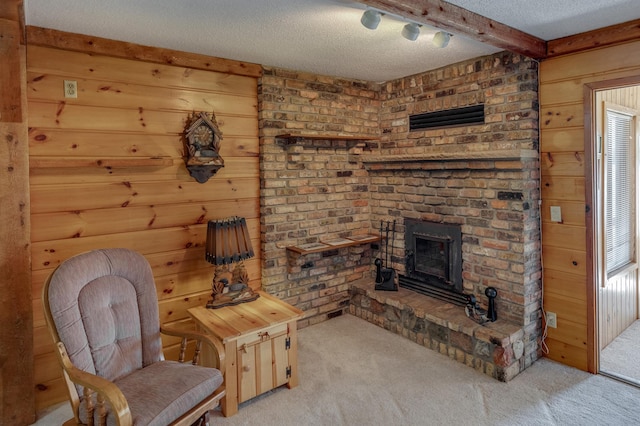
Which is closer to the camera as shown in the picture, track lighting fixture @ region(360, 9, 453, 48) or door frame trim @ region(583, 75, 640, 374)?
track lighting fixture @ region(360, 9, 453, 48)

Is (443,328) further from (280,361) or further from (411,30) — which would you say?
(411,30)

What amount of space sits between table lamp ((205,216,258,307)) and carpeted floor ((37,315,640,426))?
0.72 metres

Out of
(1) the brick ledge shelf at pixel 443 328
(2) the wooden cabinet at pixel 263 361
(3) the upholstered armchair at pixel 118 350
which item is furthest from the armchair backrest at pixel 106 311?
(1) the brick ledge shelf at pixel 443 328

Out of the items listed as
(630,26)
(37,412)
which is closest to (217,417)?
(37,412)

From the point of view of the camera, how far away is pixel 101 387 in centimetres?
167

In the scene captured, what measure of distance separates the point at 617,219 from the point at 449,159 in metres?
1.57

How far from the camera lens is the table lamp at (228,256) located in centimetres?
283

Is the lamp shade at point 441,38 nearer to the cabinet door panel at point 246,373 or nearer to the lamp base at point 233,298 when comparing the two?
the lamp base at point 233,298

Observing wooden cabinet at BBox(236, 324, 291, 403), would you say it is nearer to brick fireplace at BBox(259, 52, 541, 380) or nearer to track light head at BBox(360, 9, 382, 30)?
brick fireplace at BBox(259, 52, 541, 380)

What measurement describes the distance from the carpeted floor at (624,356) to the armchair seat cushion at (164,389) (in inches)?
109

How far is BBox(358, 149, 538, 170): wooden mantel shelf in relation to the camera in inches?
114

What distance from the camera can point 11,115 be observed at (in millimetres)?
2285

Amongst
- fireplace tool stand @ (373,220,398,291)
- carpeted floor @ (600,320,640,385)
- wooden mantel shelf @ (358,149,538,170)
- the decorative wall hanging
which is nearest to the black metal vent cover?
wooden mantel shelf @ (358,149,538,170)

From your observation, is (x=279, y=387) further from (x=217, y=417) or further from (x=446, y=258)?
(x=446, y=258)
